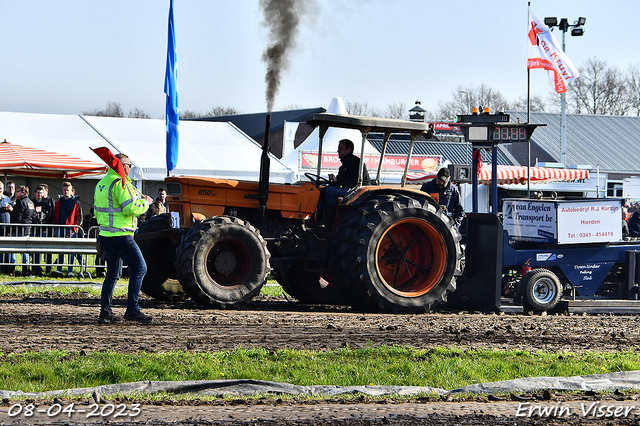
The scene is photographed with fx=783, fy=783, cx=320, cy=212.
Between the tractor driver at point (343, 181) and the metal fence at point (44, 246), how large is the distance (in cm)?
631

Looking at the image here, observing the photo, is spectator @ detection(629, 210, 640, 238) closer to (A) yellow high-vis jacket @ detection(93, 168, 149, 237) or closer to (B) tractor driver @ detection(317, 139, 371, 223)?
(B) tractor driver @ detection(317, 139, 371, 223)

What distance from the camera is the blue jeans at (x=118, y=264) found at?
27.4 ft

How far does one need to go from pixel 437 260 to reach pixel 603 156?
127 feet

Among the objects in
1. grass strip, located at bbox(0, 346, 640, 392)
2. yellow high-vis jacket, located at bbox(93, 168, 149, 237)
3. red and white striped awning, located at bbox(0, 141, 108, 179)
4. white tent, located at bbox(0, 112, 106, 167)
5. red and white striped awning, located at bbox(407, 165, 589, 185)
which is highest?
white tent, located at bbox(0, 112, 106, 167)

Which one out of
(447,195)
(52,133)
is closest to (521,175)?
(52,133)

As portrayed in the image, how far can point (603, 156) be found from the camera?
45906mm

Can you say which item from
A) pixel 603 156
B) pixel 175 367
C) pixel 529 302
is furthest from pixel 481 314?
pixel 603 156

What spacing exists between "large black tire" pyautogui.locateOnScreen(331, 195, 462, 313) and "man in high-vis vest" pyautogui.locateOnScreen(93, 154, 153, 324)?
2.65 m

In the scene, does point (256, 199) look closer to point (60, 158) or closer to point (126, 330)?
point (126, 330)

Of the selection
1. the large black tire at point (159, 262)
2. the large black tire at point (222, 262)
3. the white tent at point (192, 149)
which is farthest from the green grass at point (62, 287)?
the white tent at point (192, 149)

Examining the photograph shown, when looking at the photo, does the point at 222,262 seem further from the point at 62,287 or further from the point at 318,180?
the point at 62,287

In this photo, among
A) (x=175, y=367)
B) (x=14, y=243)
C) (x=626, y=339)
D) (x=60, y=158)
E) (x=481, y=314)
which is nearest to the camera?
(x=175, y=367)

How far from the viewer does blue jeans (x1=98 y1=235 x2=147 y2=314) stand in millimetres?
8359

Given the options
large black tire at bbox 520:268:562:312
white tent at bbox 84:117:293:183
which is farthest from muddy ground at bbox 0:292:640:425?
white tent at bbox 84:117:293:183
